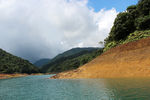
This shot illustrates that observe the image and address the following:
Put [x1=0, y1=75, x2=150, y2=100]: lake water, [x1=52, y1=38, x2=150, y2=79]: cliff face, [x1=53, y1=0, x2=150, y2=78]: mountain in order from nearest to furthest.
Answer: [x1=0, y1=75, x2=150, y2=100]: lake water → [x1=52, y1=38, x2=150, y2=79]: cliff face → [x1=53, y1=0, x2=150, y2=78]: mountain

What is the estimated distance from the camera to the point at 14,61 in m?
191

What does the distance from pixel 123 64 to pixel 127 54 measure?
3775 mm

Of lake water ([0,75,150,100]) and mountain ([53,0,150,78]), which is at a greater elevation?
mountain ([53,0,150,78])

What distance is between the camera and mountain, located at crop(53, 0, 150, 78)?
3782 cm

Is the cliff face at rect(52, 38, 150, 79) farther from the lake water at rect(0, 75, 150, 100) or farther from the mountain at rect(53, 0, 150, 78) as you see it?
the lake water at rect(0, 75, 150, 100)

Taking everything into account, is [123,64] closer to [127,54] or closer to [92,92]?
[127,54]

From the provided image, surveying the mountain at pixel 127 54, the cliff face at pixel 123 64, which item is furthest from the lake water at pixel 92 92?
the mountain at pixel 127 54

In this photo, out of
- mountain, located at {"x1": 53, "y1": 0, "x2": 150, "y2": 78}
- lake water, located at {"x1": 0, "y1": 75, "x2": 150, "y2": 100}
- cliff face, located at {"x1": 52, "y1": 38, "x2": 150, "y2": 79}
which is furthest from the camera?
mountain, located at {"x1": 53, "y1": 0, "x2": 150, "y2": 78}

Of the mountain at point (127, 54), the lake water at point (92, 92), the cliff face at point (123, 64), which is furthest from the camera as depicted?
the mountain at point (127, 54)

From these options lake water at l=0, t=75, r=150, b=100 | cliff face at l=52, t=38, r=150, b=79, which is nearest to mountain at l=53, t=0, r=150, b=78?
cliff face at l=52, t=38, r=150, b=79

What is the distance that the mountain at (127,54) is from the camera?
37.8 metres

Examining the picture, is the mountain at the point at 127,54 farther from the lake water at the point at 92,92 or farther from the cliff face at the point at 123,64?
the lake water at the point at 92,92

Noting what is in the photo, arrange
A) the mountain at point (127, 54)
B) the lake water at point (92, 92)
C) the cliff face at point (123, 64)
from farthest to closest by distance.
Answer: the mountain at point (127, 54) → the cliff face at point (123, 64) → the lake water at point (92, 92)

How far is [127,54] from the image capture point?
43.1 metres
